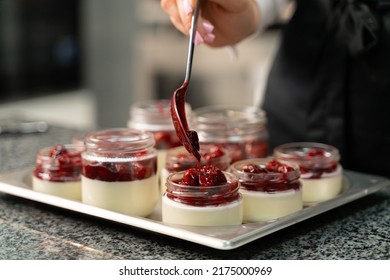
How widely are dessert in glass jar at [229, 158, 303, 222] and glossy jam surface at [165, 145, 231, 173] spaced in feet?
0.30

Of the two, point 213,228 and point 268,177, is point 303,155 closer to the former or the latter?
point 268,177

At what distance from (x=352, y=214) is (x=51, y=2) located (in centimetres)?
259

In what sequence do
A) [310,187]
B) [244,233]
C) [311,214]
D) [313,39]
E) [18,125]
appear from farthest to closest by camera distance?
[18,125] < [313,39] < [310,187] < [311,214] < [244,233]

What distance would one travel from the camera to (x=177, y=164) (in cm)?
119

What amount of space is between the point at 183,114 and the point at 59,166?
0.23 m

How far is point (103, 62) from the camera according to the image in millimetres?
3674

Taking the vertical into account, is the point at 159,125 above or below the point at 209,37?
below

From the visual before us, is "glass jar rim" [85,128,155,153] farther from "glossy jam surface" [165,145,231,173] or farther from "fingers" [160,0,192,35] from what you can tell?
"fingers" [160,0,192,35]

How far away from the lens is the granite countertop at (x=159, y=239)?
96cm

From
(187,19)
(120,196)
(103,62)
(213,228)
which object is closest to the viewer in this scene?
(213,228)

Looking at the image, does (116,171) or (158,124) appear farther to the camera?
(158,124)

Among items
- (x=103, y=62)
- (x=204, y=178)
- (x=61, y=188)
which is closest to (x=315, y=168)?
(x=204, y=178)

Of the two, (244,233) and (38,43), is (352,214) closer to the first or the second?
(244,233)

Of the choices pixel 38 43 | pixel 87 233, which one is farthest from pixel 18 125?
pixel 38 43
